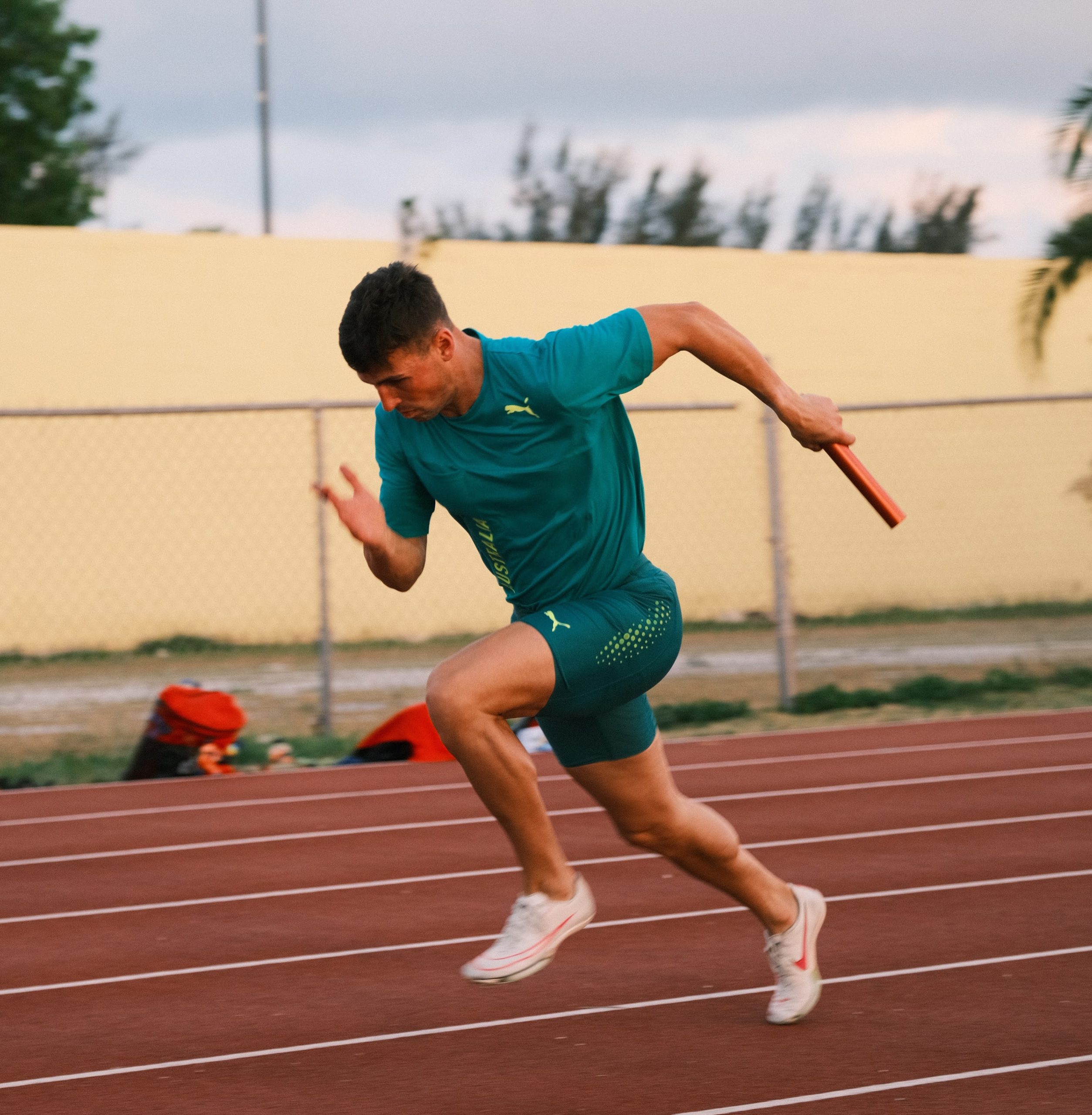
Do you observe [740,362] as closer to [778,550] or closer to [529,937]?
[529,937]

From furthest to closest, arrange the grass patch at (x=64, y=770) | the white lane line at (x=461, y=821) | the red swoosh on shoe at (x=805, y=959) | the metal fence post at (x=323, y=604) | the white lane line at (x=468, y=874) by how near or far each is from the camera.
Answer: the metal fence post at (x=323, y=604), the grass patch at (x=64, y=770), the white lane line at (x=461, y=821), the white lane line at (x=468, y=874), the red swoosh on shoe at (x=805, y=959)

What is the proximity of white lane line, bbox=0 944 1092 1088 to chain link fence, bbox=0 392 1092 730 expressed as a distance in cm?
888

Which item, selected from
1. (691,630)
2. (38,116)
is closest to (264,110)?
(38,116)

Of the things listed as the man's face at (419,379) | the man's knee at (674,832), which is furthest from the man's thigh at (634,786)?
the man's face at (419,379)

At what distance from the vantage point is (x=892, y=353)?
19859mm

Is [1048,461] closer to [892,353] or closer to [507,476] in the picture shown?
[892,353]

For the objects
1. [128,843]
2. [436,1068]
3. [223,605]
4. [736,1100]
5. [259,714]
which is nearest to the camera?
[736,1100]

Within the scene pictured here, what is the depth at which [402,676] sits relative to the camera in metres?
14.5

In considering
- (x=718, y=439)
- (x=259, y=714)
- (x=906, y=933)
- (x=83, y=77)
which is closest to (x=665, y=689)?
(x=259, y=714)

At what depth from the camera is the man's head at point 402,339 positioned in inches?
142

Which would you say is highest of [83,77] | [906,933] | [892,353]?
[83,77]

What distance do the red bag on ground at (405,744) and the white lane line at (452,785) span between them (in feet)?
2.41

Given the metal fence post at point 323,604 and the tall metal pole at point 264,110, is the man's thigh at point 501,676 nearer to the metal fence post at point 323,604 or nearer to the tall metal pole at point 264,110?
the metal fence post at point 323,604

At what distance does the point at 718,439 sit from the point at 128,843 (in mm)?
12144
